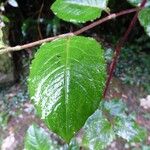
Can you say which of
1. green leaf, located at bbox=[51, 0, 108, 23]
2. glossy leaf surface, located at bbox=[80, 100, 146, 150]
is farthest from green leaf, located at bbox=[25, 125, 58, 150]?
green leaf, located at bbox=[51, 0, 108, 23]

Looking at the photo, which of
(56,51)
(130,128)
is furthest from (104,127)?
(56,51)

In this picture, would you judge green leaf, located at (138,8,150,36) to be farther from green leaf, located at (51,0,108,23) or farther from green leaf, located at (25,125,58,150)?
green leaf, located at (25,125,58,150)

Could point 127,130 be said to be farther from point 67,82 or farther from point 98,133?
point 67,82

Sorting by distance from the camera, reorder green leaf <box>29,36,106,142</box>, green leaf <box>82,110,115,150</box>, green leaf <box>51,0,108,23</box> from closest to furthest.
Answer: green leaf <box>29,36,106,142</box> < green leaf <box>51,0,108,23</box> < green leaf <box>82,110,115,150</box>

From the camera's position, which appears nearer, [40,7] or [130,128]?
[130,128]

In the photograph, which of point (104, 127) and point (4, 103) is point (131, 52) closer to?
point (4, 103)
